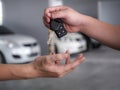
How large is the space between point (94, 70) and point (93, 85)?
1182mm

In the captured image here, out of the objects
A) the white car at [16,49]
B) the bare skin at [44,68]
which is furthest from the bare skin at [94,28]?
the white car at [16,49]

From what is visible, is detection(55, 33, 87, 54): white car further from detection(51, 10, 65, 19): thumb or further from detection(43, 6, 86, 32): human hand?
detection(51, 10, 65, 19): thumb

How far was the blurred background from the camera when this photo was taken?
4227 mm

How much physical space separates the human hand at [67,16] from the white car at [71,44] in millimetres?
5165

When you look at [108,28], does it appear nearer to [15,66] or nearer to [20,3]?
[15,66]

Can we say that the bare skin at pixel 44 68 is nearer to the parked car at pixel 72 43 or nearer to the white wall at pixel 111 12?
the white wall at pixel 111 12

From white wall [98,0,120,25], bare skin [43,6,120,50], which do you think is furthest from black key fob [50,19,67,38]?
white wall [98,0,120,25]

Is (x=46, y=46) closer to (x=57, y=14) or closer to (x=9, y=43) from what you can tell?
(x=9, y=43)

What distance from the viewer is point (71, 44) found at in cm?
734

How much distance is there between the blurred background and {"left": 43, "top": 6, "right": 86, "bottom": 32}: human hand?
2348 mm

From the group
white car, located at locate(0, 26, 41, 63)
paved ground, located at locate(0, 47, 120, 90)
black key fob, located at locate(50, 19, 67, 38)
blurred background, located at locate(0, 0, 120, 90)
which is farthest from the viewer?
white car, located at locate(0, 26, 41, 63)

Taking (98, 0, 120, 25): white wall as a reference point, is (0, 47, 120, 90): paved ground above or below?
below

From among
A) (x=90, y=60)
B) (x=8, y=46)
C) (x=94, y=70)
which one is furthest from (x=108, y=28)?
(x=90, y=60)

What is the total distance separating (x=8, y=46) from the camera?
5.61 metres
